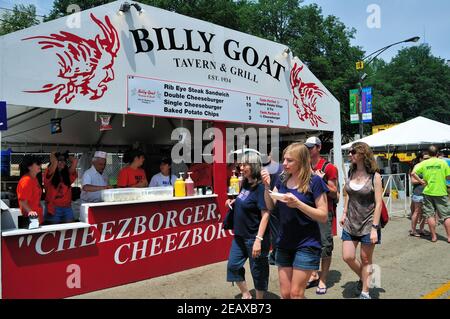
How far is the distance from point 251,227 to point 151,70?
280 centimetres

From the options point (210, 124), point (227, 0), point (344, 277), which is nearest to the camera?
point (344, 277)

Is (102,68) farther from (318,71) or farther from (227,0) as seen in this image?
(318,71)

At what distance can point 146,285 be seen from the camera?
5.10 meters

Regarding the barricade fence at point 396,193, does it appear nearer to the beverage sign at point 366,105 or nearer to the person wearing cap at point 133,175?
the beverage sign at point 366,105

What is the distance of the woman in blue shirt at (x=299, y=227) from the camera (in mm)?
3082

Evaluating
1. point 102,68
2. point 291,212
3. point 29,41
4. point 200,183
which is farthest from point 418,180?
point 29,41

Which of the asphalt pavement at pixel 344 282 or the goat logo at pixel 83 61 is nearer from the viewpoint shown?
the goat logo at pixel 83 61

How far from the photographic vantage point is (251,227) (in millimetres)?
3941

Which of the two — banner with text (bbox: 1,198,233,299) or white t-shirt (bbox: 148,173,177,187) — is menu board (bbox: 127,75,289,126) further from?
banner with text (bbox: 1,198,233,299)

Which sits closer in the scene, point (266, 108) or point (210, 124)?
Answer: point (210, 124)

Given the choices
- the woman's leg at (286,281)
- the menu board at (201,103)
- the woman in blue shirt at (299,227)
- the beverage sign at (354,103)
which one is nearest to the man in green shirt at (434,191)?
the menu board at (201,103)

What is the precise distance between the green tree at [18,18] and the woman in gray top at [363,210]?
29.9 meters
